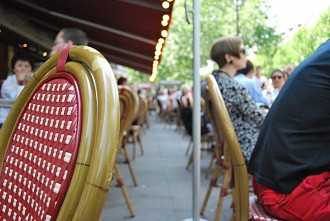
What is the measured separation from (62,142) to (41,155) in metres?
0.11

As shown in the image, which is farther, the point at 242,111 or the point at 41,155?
the point at 242,111

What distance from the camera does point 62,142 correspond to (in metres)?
0.72

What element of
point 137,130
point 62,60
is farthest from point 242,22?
point 137,130

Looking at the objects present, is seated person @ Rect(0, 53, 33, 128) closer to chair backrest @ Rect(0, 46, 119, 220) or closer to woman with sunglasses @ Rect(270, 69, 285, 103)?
chair backrest @ Rect(0, 46, 119, 220)

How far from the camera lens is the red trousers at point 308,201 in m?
1.20

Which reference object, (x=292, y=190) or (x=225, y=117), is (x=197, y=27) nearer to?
(x=225, y=117)

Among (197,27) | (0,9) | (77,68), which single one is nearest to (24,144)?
(77,68)

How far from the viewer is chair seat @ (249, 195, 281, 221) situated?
135 centimetres

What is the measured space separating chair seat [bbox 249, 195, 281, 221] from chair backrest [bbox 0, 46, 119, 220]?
0.83 metres

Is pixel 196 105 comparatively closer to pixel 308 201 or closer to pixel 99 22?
pixel 308 201

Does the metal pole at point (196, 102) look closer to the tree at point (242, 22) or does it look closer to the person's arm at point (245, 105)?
the person's arm at point (245, 105)

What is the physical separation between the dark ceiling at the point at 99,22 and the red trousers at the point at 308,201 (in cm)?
323

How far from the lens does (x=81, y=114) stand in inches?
26.8

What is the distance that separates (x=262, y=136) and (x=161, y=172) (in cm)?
389
